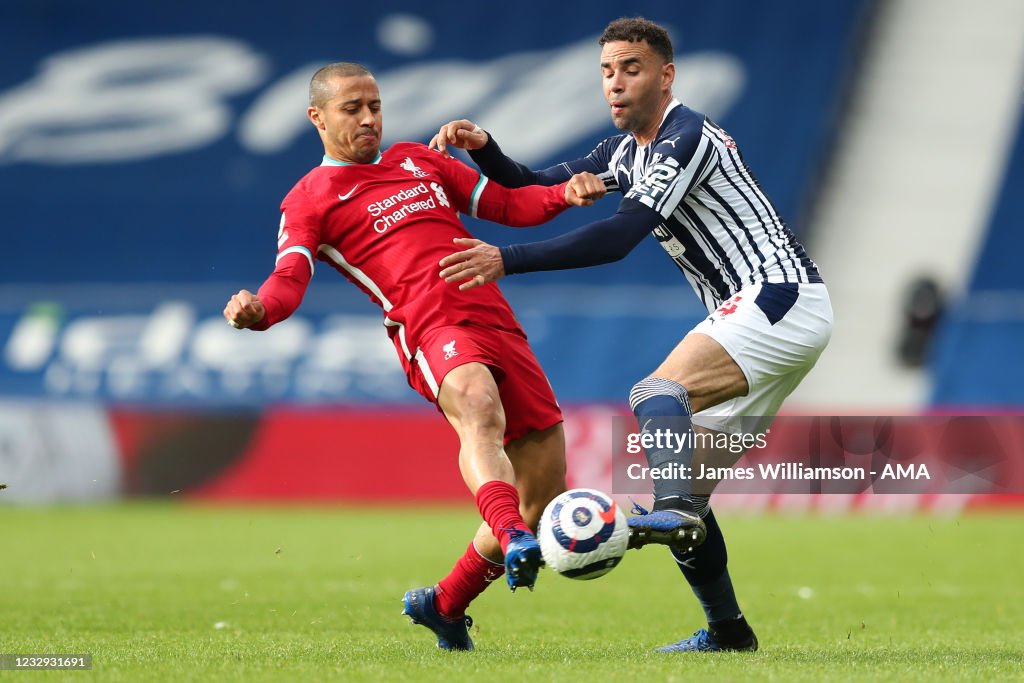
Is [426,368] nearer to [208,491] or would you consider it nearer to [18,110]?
[208,491]

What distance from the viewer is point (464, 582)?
20.7 feet

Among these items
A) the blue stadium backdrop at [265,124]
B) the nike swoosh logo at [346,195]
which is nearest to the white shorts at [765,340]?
the nike swoosh logo at [346,195]

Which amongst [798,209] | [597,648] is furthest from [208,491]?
[597,648]

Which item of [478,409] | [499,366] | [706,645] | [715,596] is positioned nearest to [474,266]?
[478,409]

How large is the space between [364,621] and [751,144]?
1620 centimetres

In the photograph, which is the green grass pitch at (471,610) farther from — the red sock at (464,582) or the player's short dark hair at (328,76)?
the player's short dark hair at (328,76)

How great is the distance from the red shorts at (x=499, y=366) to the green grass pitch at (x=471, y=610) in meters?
1.04

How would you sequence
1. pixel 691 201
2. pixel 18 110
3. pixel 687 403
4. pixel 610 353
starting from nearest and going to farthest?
1. pixel 687 403
2. pixel 691 201
3. pixel 610 353
4. pixel 18 110

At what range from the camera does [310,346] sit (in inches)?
850

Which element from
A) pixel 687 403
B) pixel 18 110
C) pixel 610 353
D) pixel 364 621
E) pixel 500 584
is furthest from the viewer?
pixel 18 110

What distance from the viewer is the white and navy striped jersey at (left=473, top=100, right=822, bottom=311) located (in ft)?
19.6

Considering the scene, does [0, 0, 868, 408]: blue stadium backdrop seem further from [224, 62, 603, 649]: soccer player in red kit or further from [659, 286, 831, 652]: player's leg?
[659, 286, 831, 652]: player's leg

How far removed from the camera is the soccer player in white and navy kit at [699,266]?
18.8 ft

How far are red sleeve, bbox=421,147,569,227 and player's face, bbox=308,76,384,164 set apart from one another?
40 cm
